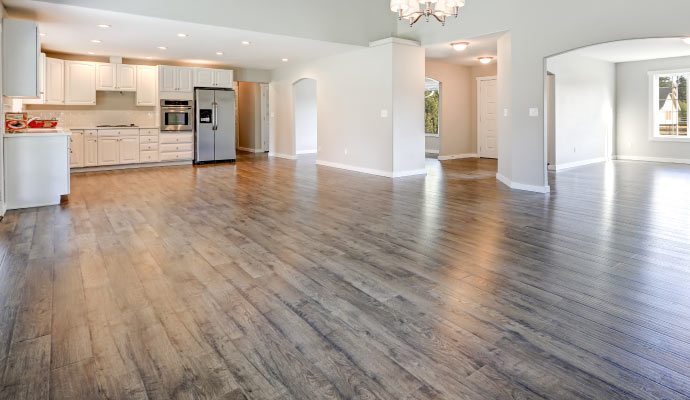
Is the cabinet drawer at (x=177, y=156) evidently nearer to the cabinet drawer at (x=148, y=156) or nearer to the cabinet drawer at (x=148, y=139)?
the cabinet drawer at (x=148, y=156)

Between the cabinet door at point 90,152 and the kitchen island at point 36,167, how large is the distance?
3311mm

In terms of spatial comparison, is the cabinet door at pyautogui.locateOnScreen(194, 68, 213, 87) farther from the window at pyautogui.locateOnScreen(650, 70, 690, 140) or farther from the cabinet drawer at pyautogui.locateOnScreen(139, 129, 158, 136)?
the window at pyautogui.locateOnScreen(650, 70, 690, 140)

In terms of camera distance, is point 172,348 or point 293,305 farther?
point 293,305

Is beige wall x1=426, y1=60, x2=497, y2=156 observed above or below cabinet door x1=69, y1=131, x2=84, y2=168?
above

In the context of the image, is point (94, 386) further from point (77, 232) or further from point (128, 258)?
point (77, 232)

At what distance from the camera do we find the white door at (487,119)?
11805 millimetres

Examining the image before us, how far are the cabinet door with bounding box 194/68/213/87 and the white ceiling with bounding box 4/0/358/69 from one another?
25 cm

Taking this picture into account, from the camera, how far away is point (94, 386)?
1.74 m

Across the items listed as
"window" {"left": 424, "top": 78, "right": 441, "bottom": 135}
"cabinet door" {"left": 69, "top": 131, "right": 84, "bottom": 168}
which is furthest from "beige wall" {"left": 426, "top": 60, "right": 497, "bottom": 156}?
"cabinet door" {"left": 69, "top": 131, "right": 84, "bottom": 168}

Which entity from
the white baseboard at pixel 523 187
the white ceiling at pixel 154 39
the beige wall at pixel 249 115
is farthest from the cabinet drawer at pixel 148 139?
the white baseboard at pixel 523 187

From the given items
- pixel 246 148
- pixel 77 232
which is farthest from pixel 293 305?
pixel 246 148

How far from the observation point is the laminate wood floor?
5.85 ft

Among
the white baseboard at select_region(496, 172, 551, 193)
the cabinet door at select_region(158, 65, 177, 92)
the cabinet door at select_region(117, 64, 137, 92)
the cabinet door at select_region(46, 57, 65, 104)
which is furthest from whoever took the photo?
the cabinet door at select_region(158, 65, 177, 92)

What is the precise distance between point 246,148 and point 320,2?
7923mm
